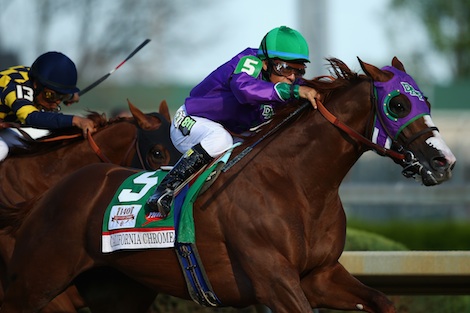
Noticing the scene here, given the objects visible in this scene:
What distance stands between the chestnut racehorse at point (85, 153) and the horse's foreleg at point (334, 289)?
75.4 inches

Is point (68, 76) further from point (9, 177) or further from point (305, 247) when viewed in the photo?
point (305, 247)

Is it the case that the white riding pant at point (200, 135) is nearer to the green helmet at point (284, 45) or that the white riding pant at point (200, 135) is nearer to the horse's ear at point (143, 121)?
the green helmet at point (284, 45)

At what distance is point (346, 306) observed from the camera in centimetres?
564

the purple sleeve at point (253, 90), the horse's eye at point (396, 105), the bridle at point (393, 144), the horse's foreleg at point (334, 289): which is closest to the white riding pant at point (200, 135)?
the purple sleeve at point (253, 90)

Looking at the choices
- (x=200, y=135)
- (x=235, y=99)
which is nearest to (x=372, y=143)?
(x=235, y=99)

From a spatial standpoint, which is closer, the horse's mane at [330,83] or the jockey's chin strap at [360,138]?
the jockey's chin strap at [360,138]

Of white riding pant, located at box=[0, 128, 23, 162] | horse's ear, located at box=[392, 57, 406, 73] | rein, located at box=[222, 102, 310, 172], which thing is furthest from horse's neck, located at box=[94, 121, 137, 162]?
horse's ear, located at box=[392, 57, 406, 73]

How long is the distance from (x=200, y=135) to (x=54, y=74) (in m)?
1.62

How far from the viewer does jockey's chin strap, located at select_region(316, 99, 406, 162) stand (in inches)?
210

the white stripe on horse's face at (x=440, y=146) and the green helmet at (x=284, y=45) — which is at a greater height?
the green helmet at (x=284, y=45)

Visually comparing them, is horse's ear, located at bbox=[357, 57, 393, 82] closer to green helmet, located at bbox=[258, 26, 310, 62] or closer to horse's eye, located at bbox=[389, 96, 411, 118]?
horse's eye, located at bbox=[389, 96, 411, 118]

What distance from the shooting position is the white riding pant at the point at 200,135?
5781mm

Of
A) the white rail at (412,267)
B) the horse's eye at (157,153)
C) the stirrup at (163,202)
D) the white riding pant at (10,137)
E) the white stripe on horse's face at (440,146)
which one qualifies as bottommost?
the white rail at (412,267)

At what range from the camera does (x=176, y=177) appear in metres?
5.72
